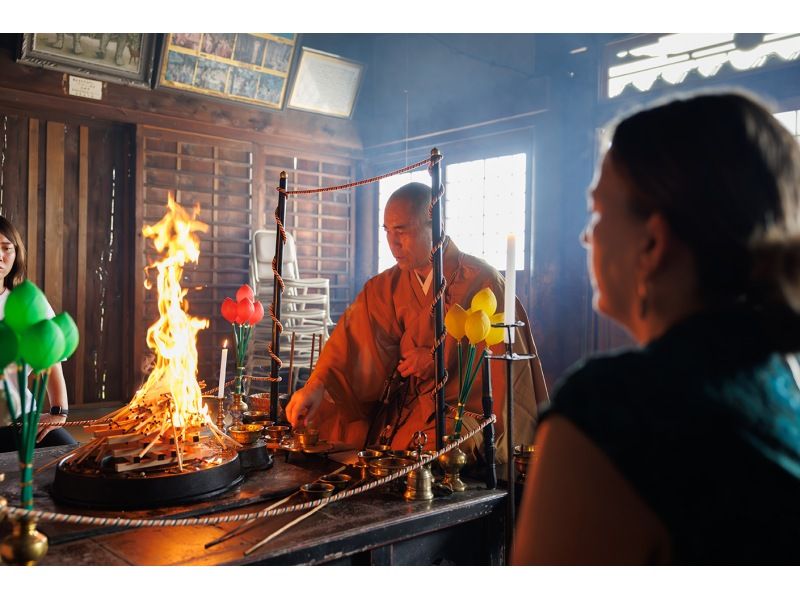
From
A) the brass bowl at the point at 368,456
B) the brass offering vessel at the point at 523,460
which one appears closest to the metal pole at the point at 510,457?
the brass offering vessel at the point at 523,460

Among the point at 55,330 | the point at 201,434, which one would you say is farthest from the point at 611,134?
the point at 201,434

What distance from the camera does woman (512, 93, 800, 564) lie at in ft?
2.44

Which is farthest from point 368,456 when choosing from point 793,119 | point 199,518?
point 793,119

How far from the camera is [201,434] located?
2520 mm

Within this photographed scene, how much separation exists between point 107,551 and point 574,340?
16.3 ft

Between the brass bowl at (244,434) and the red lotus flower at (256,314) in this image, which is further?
the red lotus flower at (256,314)

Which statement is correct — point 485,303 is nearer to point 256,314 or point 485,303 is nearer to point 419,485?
point 419,485

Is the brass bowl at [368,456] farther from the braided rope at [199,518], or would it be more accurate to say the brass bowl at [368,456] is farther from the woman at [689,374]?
the woman at [689,374]

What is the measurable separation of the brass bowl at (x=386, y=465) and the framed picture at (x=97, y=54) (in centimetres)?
523

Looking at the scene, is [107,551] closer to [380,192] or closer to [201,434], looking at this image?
[201,434]

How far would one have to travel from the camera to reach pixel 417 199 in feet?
10.8

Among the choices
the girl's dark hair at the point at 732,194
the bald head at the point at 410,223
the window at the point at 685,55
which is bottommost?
the girl's dark hair at the point at 732,194

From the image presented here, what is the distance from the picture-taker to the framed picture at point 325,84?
7430 millimetres

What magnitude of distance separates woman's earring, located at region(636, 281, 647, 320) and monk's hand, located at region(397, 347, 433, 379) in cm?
230
